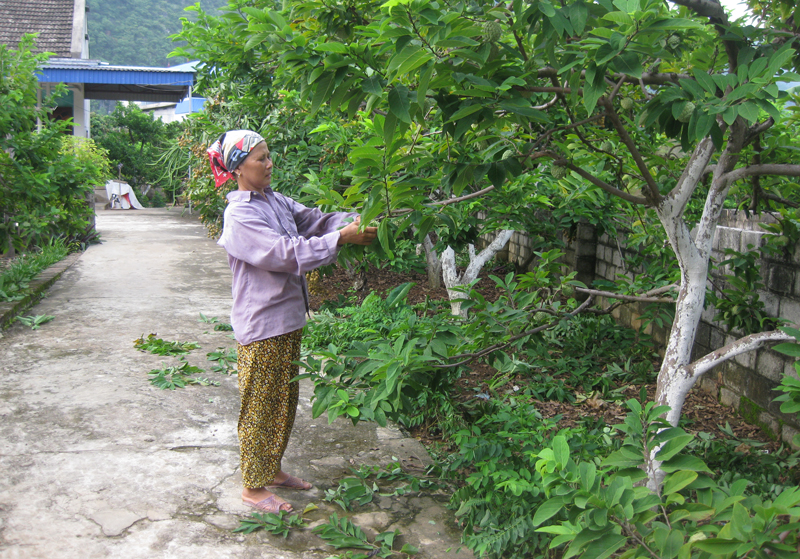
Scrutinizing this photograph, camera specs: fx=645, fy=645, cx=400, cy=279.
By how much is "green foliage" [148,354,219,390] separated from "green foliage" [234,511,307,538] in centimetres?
205

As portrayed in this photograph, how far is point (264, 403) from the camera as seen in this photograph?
126 inches

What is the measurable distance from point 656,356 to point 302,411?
9.23ft

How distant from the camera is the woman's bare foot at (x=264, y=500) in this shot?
3.15 meters

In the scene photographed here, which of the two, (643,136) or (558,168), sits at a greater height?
(643,136)

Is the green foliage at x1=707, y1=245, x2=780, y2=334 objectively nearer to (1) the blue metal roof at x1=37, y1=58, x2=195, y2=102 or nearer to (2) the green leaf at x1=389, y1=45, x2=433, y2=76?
(2) the green leaf at x1=389, y1=45, x2=433, y2=76

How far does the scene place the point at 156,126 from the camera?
30.4 meters

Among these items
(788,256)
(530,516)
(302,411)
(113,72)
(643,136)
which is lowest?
(302,411)

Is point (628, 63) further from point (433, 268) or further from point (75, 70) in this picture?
point (75, 70)

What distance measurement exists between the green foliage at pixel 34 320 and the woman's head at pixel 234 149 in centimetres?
419

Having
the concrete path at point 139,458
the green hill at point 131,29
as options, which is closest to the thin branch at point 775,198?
the concrete path at point 139,458

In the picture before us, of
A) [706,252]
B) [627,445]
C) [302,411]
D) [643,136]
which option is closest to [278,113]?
[302,411]

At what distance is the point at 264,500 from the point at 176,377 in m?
2.20

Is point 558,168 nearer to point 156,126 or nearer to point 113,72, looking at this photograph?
point 113,72

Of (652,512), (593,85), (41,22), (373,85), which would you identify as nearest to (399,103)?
(373,85)
